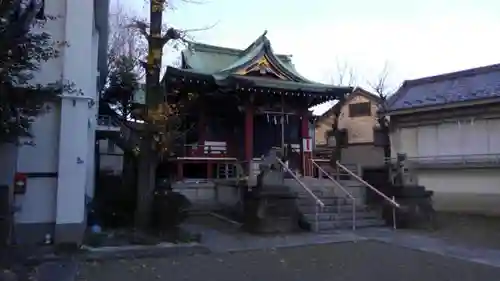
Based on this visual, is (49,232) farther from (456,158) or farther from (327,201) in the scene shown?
(456,158)

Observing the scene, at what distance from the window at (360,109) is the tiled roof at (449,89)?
32.7 feet

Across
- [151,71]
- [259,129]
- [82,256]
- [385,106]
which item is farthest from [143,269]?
[385,106]

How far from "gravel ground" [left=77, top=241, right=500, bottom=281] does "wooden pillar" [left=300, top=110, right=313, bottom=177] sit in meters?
9.14

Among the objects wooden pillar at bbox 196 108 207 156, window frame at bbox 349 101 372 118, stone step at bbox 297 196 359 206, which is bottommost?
stone step at bbox 297 196 359 206

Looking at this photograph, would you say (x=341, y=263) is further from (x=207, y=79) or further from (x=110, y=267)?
(x=207, y=79)

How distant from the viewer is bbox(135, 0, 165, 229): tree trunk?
10.6 meters

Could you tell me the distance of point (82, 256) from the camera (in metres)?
8.51

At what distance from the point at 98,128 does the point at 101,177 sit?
193 centimetres

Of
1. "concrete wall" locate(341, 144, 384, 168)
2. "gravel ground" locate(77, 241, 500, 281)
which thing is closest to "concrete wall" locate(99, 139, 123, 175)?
"concrete wall" locate(341, 144, 384, 168)

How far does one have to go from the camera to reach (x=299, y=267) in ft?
26.3

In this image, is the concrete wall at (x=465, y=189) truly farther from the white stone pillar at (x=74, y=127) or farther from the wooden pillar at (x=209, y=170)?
the white stone pillar at (x=74, y=127)

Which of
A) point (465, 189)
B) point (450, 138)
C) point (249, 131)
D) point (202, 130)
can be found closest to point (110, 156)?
point (202, 130)

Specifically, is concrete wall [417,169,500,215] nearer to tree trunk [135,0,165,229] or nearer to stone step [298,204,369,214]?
stone step [298,204,369,214]

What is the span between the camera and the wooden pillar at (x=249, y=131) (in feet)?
58.5
